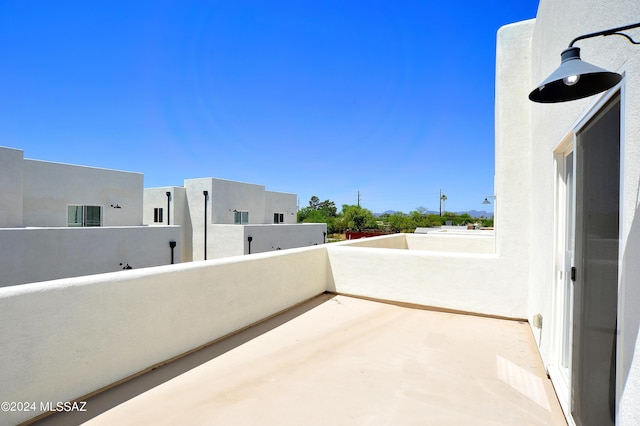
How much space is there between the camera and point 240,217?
17.4m

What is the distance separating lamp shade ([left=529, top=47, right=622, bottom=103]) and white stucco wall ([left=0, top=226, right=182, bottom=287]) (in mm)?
10454

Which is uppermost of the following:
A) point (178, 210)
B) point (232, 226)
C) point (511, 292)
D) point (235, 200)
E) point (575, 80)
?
point (235, 200)

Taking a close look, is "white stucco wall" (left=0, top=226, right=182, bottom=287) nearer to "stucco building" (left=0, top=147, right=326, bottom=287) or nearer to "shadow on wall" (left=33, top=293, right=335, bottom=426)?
"stucco building" (left=0, top=147, right=326, bottom=287)

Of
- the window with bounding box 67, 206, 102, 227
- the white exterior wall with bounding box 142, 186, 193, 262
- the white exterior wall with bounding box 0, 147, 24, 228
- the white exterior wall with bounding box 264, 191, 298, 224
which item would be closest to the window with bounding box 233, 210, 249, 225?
the white exterior wall with bounding box 264, 191, 298, 224

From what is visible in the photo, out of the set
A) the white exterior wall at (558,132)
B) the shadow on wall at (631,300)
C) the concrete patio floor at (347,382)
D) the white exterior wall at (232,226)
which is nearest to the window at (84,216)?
the white exterior wall at (232,226)

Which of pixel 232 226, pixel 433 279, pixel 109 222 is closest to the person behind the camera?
pixel 433 279

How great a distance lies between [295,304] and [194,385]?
2.40m

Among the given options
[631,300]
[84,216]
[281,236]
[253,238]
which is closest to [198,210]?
[253,238]

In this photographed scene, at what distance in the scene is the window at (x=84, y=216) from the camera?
1116cm

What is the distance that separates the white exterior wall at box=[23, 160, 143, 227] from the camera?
10.1 meters

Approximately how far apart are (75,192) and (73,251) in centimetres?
420

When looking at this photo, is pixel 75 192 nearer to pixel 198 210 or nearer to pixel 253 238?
pixel 198 210

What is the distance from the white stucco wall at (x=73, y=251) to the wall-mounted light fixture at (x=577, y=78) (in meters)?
10.5

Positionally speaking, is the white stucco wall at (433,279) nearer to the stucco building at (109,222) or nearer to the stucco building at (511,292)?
the stucco building at (511,292)
